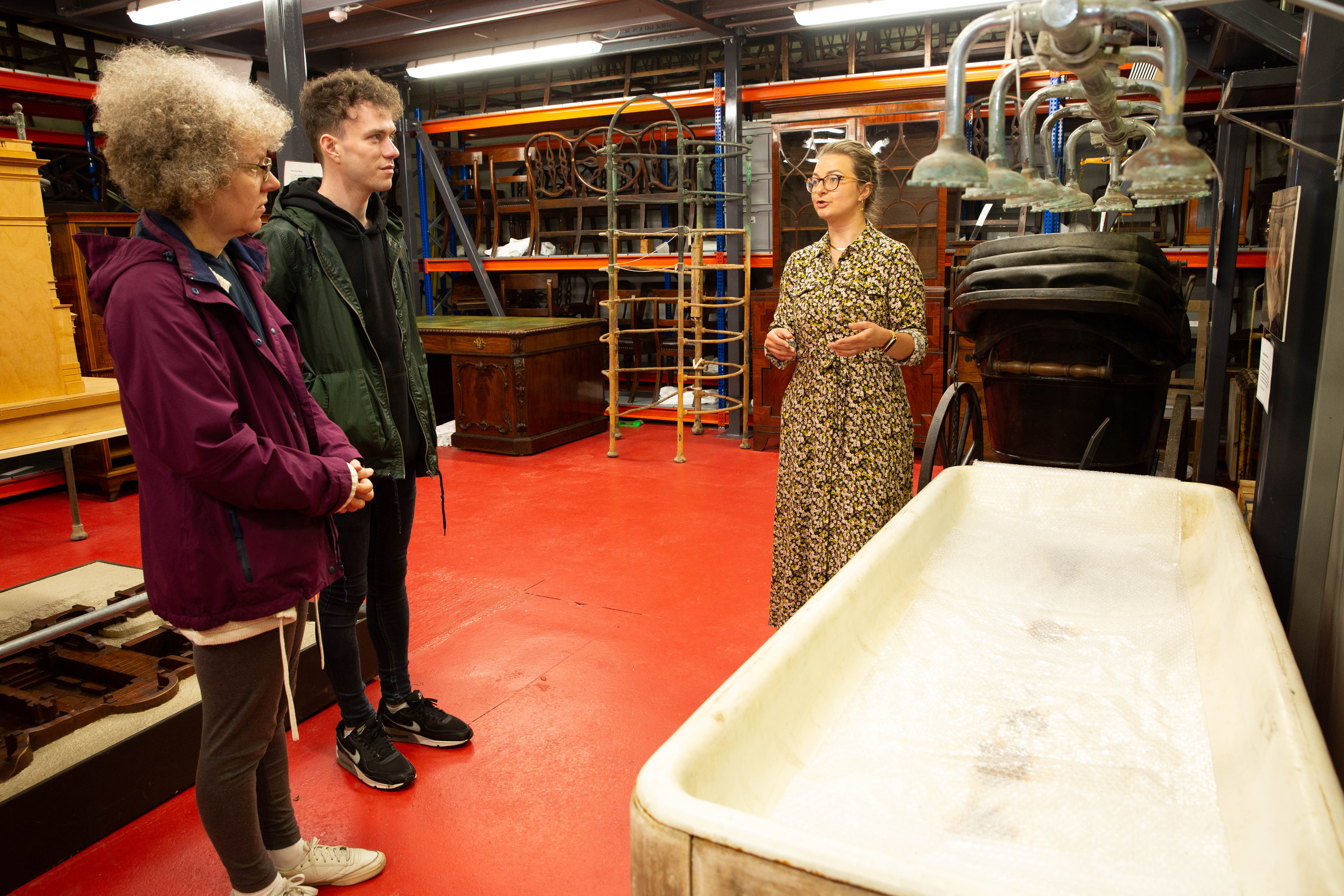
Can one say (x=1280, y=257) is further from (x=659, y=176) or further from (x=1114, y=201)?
(x=659, y=176)

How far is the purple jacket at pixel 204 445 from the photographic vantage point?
1.44m

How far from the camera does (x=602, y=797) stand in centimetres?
232

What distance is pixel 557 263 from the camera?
25.5 ft

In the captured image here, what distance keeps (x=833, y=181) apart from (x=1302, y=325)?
1.22m

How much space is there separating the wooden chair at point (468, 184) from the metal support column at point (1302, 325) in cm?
688

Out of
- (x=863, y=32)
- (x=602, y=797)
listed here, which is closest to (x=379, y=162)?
(x=602, y=797)

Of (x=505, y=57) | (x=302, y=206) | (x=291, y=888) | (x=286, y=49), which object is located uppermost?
(x=505, y=57)

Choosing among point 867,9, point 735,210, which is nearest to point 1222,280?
point 867,9

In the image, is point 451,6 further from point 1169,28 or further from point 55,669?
point 1169,28

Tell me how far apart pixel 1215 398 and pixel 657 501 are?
2932 mm

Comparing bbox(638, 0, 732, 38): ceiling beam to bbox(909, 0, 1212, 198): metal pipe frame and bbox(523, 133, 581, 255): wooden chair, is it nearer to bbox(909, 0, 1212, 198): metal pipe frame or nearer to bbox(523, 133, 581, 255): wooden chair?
bbox(523, 133, 581, 255): wooden chair

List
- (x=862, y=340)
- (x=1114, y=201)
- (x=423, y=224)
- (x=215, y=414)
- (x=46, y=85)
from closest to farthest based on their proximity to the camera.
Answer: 1. (x=215, y=414)
2. (x=1114, y=201)
3. (x=862, y=340)
4. (x=46, y=85)
5. (x=423, y=224)

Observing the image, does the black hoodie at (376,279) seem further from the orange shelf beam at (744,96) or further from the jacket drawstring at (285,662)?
the orange shelf beam at (744,96)

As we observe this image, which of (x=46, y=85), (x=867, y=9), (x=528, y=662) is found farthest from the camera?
(x=46, y=85)
